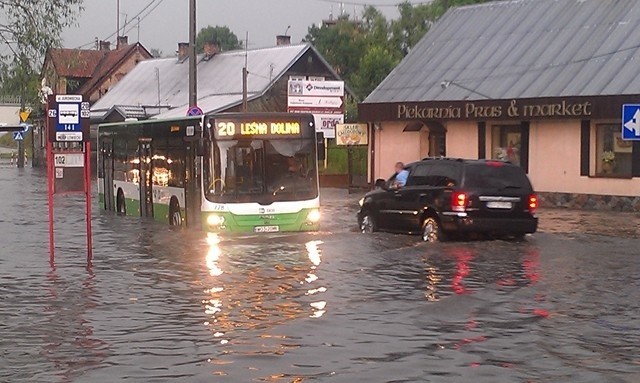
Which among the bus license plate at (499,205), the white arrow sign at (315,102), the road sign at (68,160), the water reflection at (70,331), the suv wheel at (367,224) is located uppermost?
the white arrow sign at (315,102)

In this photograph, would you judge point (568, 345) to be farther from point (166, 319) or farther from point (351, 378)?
point (166, 319)

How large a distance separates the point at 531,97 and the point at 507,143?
2.97 m

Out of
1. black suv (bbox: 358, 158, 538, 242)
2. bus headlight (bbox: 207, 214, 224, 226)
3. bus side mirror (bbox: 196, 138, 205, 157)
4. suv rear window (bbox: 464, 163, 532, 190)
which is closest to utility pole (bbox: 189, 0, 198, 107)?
bus side mirror (bbox: 196, 138, 205, 157)

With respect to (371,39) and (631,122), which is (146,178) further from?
(371,39)

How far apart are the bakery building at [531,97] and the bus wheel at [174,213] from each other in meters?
14.2

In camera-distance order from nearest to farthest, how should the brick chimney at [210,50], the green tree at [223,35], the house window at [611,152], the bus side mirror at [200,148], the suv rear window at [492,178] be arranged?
the suv rear window at [492,178] → the bus side mirror at [200,148] → the house window at [611,152] → the brick chimney at [210,50] → the green tree at [223,35]

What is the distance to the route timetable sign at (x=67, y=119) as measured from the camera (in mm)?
17688

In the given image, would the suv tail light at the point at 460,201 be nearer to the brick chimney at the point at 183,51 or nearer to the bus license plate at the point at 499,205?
the bus license plate at the point at 499,205

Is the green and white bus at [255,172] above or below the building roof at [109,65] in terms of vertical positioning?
below

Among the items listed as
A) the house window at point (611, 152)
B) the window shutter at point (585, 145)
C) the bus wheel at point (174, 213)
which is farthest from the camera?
the window shutter at point (585, 145)

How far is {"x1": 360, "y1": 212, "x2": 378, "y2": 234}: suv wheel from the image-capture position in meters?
23.4

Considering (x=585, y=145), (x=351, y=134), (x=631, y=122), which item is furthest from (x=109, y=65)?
(x=631, y=122)

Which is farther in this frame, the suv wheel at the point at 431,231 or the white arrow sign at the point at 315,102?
the white arrow sign at the point at 315,102

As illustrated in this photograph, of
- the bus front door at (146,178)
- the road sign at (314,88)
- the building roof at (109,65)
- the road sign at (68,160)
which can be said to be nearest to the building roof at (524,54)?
the road sign at (314,88)
